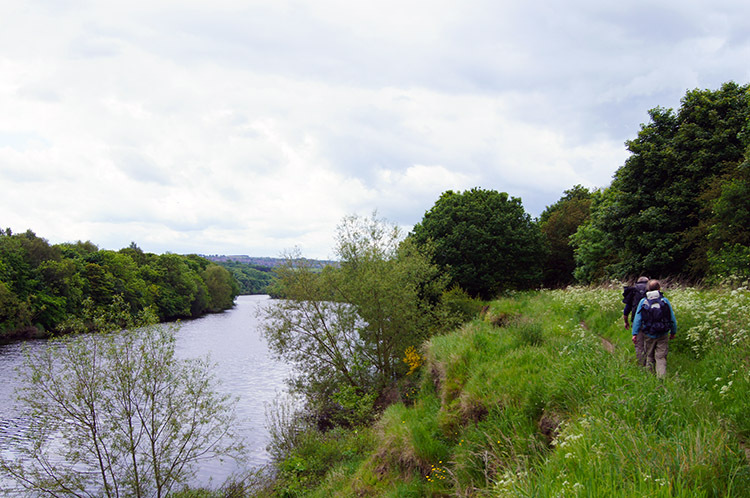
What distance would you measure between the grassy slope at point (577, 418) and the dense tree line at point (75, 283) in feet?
93.5

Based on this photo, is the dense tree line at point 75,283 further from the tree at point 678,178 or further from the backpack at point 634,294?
the tree at point 678,178

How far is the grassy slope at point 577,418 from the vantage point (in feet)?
11.3

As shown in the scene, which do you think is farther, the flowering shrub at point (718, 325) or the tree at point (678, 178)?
the tree at point (678, 178)

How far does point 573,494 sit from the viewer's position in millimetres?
3277

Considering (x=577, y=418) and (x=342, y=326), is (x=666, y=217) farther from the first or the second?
(x=577, y=418)

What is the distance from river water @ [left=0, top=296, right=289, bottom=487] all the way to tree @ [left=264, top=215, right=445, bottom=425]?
2.11m

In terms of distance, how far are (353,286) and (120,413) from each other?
39.3 ft

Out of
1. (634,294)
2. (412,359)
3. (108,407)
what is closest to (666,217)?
(412,359)

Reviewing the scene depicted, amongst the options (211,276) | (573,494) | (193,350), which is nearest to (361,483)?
(573,494)

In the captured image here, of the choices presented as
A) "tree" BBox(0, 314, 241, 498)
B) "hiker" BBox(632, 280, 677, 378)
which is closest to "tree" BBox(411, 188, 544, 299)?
"tree" BBox(0, 314, 241, 498)

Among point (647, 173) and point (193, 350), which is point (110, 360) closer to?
point (647, 173)

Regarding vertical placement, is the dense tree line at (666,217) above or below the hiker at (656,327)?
above

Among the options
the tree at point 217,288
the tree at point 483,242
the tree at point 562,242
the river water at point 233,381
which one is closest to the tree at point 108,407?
the river water at point 233,381

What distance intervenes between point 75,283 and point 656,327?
69.4 metres
